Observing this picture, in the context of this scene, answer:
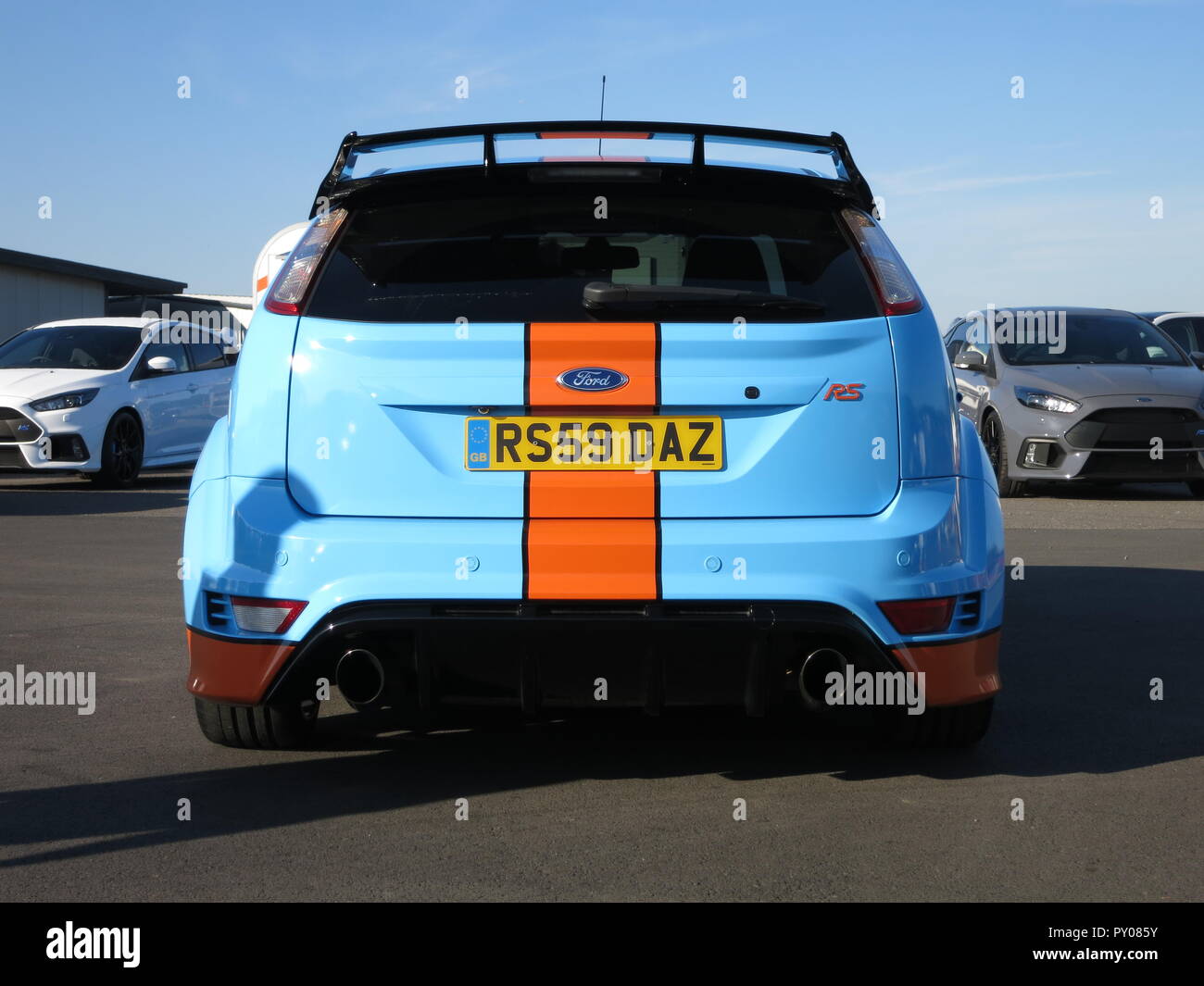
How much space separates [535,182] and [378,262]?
1.56 ft

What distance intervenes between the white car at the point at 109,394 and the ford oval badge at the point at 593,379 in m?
11.6

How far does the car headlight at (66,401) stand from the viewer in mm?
14734

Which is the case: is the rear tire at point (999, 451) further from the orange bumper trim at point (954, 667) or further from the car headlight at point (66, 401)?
the orange bumper trim at point (954, 667)

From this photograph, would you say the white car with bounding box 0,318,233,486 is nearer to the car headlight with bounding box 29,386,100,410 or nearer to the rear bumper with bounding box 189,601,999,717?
the car headlight with bounding box 29,386,100,410

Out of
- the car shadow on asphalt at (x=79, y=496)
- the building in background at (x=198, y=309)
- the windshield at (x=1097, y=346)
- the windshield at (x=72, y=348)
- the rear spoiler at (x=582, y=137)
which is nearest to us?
the rear spoiler at (x=582, y=137)

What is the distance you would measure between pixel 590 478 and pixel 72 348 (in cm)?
1325

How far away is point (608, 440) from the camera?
13.4ft

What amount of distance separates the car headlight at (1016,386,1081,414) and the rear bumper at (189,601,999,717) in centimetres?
1009

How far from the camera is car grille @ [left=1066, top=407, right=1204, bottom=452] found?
13.7 meters

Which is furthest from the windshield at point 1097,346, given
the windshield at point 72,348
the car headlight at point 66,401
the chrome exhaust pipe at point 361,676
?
the chrome exhaust pipe at point 361,676

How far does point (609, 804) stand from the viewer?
4250 mm

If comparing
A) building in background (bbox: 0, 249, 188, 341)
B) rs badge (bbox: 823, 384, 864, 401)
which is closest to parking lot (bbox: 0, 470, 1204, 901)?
rs badge (bbox: 823, 384, 864, 401)
